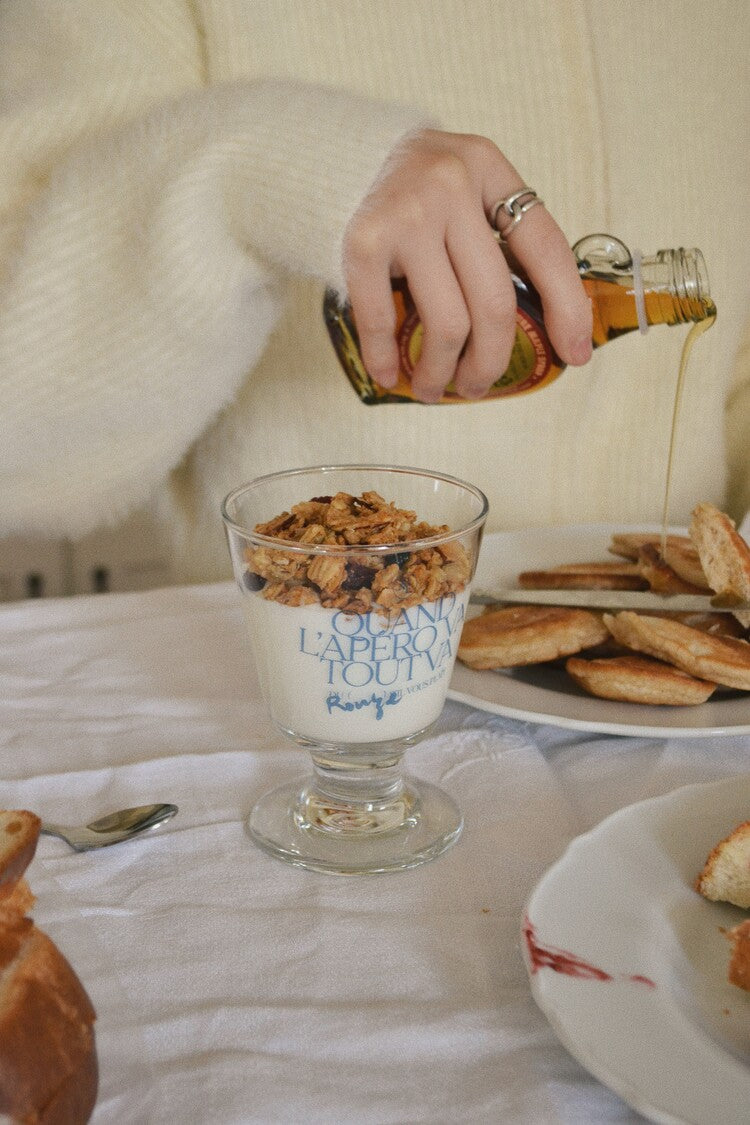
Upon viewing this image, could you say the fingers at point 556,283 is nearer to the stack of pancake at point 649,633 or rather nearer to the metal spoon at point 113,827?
the stack of pancake at point 649,633

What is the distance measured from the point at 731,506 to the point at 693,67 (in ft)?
1.95

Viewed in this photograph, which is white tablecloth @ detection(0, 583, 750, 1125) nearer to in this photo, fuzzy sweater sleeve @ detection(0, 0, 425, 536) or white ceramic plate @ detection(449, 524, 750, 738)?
white ceramic plate @ detection(449, 524, 750, 738)

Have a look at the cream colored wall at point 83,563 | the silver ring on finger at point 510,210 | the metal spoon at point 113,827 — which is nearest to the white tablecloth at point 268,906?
the metal spoon at point 113,827

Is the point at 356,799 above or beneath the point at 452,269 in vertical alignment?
beneath

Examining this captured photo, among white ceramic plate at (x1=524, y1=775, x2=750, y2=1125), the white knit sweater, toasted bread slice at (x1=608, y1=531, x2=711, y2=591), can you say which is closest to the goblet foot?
white ceramic plate at (x1=524, y1=775, x2=750, y2=1125)

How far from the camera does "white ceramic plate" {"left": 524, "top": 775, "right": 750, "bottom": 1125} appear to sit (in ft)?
1.34

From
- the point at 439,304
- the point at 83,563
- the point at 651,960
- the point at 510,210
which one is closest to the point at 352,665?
the point at 651,960

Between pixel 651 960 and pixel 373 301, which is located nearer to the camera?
pixel 651 960

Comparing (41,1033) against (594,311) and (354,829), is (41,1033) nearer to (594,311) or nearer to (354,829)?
(354,829)

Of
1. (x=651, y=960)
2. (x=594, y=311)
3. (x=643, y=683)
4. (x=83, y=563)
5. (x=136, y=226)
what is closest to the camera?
(x=651, y=960)

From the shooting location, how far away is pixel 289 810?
0.68m

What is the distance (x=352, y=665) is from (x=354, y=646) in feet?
0.04

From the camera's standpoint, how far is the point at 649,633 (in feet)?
2.56

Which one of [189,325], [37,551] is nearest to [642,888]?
[189,325]
